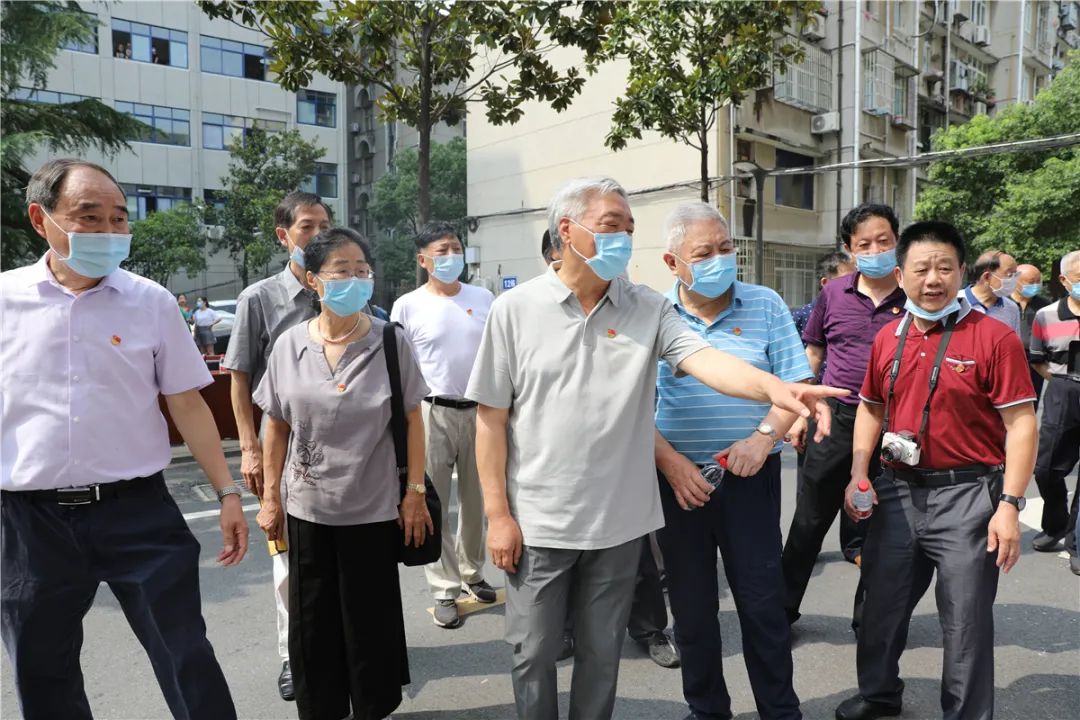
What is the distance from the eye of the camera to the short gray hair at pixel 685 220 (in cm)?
279

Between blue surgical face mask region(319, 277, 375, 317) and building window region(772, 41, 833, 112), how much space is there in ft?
65.2

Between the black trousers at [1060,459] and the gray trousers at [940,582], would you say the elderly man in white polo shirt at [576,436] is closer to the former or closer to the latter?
the gray trousers at [940,582]

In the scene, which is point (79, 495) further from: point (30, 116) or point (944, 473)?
point (30, 116)

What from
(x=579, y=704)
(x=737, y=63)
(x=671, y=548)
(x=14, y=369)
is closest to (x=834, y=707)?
(x=671, y=548)

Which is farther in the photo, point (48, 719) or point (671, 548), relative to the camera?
point (671, 548)

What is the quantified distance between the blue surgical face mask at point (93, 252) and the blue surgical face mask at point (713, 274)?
183 centimetres

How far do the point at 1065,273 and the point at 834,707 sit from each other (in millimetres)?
3294

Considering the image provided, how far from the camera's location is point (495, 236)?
1035 inches

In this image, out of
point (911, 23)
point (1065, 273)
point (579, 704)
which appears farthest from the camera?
point (911, 23)

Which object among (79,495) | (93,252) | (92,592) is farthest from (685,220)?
(92,592)

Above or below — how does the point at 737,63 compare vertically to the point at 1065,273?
above

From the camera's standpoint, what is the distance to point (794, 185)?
856 inches

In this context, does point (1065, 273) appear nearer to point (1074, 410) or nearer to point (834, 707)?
point (1074, 410)

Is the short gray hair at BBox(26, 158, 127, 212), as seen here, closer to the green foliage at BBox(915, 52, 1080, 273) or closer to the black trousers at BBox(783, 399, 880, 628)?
the black trousers at BBox(783, 399, 880, 628)
